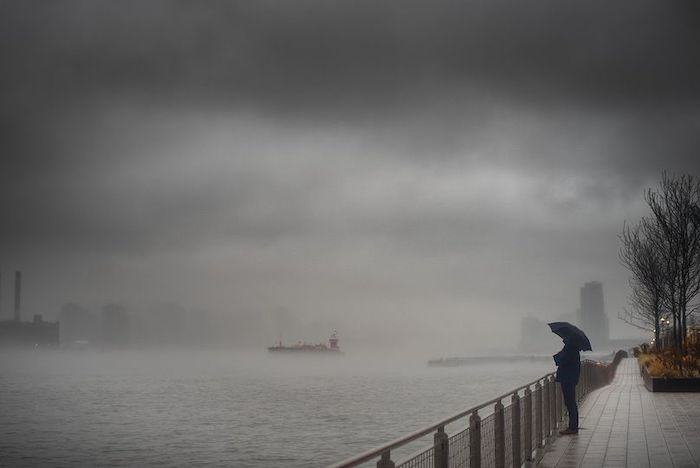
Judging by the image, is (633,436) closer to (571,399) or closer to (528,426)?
(571,399)

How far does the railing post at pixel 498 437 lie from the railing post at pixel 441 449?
117 inches

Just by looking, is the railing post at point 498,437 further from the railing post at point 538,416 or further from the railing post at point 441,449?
the railing post at point 538,416

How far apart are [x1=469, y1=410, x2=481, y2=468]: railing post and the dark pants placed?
776cm

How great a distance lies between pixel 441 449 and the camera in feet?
27.0

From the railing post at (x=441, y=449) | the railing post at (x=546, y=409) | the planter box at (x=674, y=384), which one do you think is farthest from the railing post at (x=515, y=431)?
the planter box at (x=674, y=384)

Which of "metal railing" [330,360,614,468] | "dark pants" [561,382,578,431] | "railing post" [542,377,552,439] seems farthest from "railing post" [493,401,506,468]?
"dark pants" [561,382,578,431]

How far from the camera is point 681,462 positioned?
13672mm

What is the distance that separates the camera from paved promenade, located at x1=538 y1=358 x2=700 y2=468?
14.0 m

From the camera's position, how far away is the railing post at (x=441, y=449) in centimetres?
809

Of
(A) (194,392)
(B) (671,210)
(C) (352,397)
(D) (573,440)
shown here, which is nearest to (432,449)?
(D) (573,440)

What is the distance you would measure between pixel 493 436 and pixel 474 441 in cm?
139

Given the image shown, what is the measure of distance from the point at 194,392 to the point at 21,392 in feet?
86.9

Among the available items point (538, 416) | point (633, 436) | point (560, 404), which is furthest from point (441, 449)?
point (560, 404)

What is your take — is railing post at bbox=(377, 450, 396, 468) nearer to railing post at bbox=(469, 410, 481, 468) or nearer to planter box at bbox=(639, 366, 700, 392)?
railing post at bbox=(469, 410, 481, 468)
